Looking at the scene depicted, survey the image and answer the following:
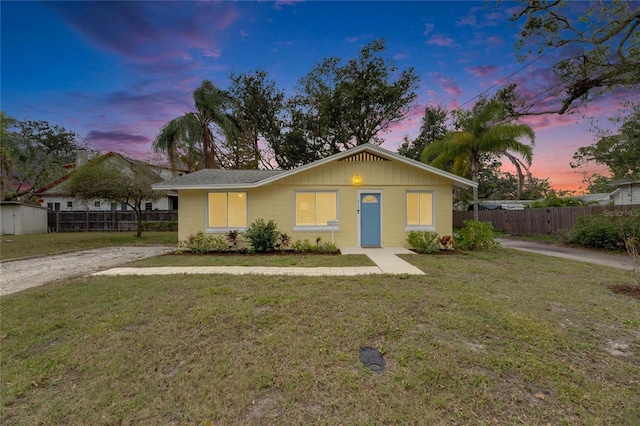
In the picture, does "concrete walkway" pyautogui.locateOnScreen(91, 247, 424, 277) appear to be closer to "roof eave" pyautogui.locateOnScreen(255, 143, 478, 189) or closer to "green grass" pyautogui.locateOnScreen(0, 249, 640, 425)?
"green grass" pyautogui.locateOnScreen(0, 249, 640, 425)

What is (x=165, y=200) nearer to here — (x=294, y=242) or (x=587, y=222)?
(x=294, y=242)

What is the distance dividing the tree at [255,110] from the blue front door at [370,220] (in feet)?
46.0

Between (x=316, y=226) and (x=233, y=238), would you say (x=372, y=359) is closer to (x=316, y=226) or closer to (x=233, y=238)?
(x=316, y=226)

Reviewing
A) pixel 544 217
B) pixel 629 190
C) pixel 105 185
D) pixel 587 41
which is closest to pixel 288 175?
pixel 105 185

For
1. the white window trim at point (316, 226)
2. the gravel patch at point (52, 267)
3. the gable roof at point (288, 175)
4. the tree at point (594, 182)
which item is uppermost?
the tree at point (594, 182)

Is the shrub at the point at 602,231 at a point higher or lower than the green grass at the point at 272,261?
higher

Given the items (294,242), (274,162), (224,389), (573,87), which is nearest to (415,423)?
(224,389)

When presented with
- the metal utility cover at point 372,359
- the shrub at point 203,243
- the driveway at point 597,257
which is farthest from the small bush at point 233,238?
the driveway at point 597,257

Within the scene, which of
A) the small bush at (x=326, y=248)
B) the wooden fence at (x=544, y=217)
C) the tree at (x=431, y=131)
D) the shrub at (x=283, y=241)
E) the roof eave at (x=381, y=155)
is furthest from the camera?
the tree at (x=431, y=131)

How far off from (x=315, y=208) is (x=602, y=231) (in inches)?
435

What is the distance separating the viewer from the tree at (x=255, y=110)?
72.8 feet

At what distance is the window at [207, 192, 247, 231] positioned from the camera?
35.1 feet

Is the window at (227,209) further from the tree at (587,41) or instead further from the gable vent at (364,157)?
the tree at (587,41)

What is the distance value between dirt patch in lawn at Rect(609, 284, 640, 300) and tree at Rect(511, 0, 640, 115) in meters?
9.07
